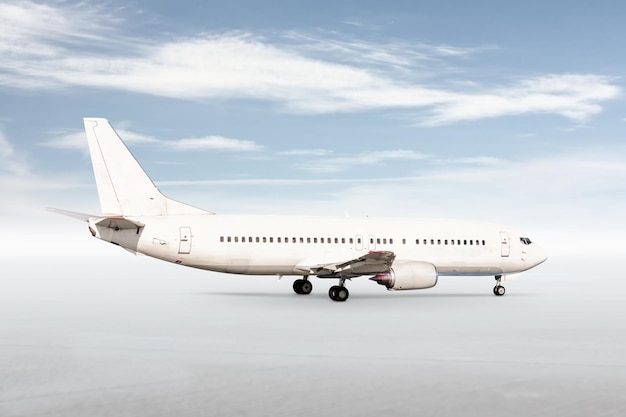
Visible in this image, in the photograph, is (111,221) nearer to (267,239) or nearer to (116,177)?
(116,177)

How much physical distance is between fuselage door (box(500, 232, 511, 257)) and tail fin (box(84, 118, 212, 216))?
20009 mm

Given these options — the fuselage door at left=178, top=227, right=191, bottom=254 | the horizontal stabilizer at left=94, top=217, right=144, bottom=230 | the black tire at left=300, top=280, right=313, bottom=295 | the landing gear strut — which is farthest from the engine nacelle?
the horizontal stabilizer at left=94, top=217, right=144, bottom=230

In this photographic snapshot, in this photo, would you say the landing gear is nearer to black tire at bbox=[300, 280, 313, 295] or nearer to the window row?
black tire at bbox=[300, 280, 313, 295]

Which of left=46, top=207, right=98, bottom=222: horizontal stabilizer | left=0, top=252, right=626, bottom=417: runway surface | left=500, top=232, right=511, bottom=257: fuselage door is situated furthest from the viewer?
left=500, top=232, right=511, bottom=257: fuselage door

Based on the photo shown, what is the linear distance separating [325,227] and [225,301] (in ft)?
24.9

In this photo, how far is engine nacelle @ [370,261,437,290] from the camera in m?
35.2

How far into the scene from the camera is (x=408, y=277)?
35469mm

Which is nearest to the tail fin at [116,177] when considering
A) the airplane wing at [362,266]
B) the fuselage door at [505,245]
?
the airplane wing at [362,266]

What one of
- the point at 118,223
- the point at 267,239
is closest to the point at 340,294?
the point at 267,239

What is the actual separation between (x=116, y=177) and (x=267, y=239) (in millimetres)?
8321

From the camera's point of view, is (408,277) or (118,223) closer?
(118,223)

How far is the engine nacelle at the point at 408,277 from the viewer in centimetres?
3519

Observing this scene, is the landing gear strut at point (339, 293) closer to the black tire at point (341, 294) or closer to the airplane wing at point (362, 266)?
the black tire at point (341, 294)

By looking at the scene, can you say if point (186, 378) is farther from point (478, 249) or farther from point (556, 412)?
point (478, 249)
